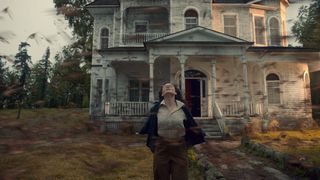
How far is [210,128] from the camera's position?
15.8 m

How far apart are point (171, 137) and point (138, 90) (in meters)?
15.9

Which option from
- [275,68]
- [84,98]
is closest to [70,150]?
[275,68]

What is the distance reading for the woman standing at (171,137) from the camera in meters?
4.37

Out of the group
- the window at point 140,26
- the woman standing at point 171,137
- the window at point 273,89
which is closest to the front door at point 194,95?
the window at point 273,89

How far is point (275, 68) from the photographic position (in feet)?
65.5

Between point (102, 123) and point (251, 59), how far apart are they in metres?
9.44

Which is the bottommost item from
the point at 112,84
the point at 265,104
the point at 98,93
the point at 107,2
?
the point at 265,104

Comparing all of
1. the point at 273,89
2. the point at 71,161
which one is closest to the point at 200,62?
the point at 273,89

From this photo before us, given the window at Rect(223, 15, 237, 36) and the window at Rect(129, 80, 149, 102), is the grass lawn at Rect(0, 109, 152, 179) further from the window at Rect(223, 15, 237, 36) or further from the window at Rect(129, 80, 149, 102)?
the window at Rect(223, 15, 237, 36)

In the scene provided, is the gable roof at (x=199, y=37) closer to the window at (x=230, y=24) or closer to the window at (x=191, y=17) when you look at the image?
the window at (x=191, y=17)

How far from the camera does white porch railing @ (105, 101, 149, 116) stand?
17.1 meters

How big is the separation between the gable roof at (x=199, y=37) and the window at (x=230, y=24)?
13.7ft

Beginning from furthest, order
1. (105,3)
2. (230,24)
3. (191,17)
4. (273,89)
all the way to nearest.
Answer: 1. (105,3)
2. (230,24)
3. (191,17)
4. (273,89)

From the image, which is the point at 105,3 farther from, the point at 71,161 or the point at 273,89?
the point at 71,161
